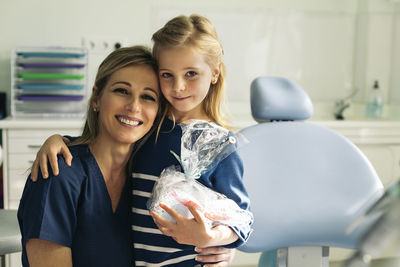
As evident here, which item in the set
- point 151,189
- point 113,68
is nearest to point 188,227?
point 151,189

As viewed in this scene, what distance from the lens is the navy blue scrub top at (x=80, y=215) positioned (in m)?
1.15

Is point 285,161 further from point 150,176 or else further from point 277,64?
point 277,64

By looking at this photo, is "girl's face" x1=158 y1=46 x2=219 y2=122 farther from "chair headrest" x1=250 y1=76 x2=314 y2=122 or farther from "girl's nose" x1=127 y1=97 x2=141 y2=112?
"chair headrest" x1=250 y1=76 x2=314 y2=122

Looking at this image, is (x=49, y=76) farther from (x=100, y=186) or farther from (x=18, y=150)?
(x=100, y=186)

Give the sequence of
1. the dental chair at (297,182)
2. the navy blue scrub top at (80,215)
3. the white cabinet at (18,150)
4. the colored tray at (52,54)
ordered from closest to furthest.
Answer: the navy blue scrub top at (80,215) < the dental chair at (297,182) < the white cabinet at (18,150) < the colored tray at (52,54)

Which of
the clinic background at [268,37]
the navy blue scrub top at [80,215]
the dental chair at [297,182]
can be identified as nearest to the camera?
the navy blue scrub top at [80,215]

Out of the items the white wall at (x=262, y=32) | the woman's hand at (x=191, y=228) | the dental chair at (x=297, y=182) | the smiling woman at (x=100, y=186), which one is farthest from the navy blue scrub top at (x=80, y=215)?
the white wall at (x=262, y=32)

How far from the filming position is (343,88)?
359 cm

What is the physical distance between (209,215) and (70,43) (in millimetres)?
2307

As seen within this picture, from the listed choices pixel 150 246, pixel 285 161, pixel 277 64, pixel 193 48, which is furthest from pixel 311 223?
pixel 277 64

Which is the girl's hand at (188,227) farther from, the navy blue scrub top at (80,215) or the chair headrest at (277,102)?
the chair headrest at (277,102)

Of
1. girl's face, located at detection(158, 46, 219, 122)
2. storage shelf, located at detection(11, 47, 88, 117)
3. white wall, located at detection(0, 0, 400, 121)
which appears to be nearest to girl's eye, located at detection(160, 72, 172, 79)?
girl's face, located at detection(158, 46, 219, 122)

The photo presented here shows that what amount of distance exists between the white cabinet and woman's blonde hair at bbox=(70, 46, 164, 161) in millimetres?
1366

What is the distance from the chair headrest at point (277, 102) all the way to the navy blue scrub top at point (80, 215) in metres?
0.53
